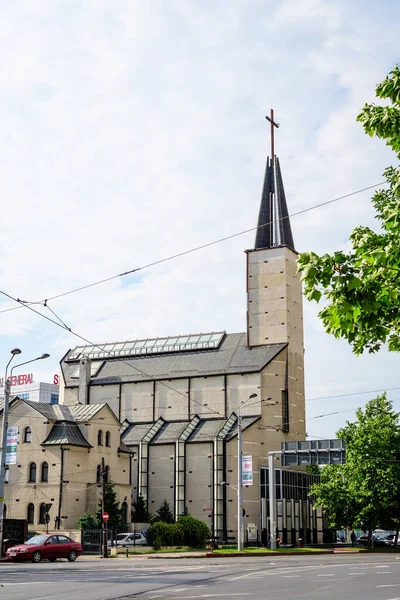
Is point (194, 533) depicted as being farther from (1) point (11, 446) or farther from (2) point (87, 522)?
(1) point (11, 446)

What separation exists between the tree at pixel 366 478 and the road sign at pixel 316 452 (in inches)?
166

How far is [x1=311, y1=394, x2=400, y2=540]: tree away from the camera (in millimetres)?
56906

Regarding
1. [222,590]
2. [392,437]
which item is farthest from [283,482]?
[222,590]

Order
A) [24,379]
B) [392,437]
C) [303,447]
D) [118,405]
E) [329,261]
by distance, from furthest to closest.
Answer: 1. [24,379]
2. [118,405]
3. [392,437]
4. [303,447]
5. [329,261]

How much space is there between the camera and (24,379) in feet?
490

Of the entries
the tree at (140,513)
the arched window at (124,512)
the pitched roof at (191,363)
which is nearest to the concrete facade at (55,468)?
the arched window at (124,512)

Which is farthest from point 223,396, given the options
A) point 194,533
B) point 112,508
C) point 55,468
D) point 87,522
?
point 194,533

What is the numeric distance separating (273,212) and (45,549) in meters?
52.5

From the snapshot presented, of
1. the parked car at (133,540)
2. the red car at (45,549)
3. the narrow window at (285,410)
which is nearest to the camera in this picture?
the red car at (45,549)

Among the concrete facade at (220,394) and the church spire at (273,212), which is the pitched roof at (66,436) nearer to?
the concrete facade at (220,394)

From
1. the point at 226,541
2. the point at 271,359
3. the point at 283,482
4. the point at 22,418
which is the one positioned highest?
the point at 271,359

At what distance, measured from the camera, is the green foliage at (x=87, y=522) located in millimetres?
58156

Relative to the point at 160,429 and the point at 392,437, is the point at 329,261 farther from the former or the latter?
the point at 160,429

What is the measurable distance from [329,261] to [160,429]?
69.4 m
